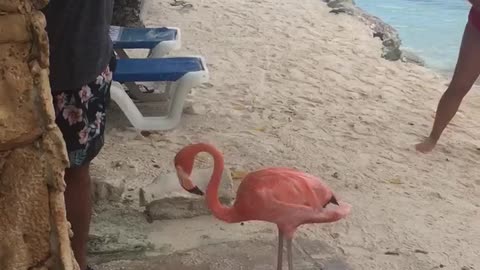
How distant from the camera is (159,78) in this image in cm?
433

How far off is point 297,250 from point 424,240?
57 centimetres

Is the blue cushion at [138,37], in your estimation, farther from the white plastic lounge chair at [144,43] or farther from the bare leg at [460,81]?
the bare leg at [460,81]

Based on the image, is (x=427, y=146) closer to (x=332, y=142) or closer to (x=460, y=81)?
(x=460, y=81)

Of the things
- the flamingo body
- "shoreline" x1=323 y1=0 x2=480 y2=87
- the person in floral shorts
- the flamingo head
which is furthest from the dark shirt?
"shoreline" x1=323 y1=0 x2=480 y2=87

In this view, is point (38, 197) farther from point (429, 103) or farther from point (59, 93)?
point (429, 103)

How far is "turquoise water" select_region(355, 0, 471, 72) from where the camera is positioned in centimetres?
822

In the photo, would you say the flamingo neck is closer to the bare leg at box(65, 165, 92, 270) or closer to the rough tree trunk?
the bare leg at box(65, 165, 92, 270)

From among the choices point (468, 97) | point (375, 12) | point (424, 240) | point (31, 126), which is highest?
point (31, 126)

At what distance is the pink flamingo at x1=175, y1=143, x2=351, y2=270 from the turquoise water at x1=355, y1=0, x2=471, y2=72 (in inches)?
201

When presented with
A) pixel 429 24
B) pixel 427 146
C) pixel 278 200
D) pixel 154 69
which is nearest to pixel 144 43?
pixel 154 69

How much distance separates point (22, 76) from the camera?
5.10 ft

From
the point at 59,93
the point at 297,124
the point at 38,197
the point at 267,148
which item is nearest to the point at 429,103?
the point at 297,124

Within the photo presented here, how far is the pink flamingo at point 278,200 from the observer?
8.59ft

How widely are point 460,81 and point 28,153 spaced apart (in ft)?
10.5
